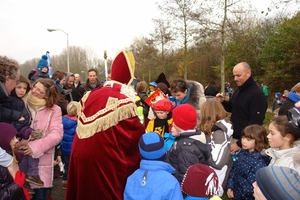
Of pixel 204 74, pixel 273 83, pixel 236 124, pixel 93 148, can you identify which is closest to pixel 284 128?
pixel 236 124

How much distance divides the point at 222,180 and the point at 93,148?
1804 mm

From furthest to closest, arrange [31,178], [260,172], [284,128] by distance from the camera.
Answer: [31,178] → [284,128] → [260,172]

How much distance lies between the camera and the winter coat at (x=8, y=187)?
2.46 metres

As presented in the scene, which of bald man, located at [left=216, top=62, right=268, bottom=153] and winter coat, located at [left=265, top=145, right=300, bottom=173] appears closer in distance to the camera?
winter coat, located at [left=265, top=145, right=300, bottom=173]

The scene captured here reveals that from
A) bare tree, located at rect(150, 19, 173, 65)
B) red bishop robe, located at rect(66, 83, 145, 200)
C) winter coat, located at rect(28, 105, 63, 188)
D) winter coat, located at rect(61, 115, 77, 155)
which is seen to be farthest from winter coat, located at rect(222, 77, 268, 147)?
bare tree, located at rect(150, 19, 173, 65)

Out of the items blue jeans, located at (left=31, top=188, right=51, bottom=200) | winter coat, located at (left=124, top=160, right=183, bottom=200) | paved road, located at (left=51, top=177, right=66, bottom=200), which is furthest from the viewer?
paved road, located at (left=51, top=177, right=66, bottom=200)

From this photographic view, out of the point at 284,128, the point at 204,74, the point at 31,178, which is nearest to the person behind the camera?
the point at 284,128

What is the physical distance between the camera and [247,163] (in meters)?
3.45

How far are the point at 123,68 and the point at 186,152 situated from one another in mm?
1121

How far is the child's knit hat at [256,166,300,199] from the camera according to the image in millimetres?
1588

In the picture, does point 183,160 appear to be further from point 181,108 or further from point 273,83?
point 273,83

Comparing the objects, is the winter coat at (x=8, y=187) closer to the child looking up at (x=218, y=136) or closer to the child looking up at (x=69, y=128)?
the child looking up at (x=218, y=136)

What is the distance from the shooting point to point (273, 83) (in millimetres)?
19875

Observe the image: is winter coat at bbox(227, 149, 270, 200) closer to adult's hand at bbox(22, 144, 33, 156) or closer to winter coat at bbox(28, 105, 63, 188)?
winter coat at bbox(28, 105, 63, 188)
